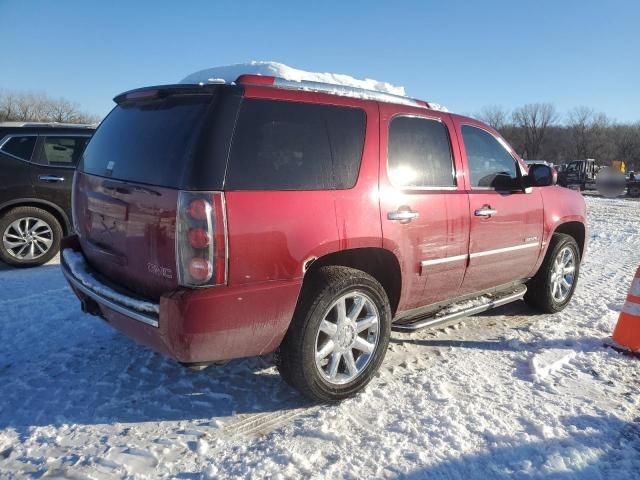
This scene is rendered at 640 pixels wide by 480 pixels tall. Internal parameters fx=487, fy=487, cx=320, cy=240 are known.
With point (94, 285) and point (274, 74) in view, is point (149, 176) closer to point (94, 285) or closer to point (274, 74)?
point (94, 285)

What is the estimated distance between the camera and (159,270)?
8.40 feet

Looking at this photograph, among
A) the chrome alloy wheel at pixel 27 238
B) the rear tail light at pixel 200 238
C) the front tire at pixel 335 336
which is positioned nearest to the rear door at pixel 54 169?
the chrome alloy wheel at pixel 27 238

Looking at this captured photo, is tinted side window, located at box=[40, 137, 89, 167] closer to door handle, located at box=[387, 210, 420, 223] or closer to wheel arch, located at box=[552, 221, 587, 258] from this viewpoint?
door handle, located at box=[387, 210, 420, 223]

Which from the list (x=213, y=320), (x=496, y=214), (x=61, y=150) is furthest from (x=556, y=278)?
(x=61, y=150)

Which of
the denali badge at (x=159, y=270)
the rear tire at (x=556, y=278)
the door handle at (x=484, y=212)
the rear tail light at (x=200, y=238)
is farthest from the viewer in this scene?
the rear tire at (x=556, y=278)

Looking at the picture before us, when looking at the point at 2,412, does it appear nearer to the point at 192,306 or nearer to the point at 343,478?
the point at 192,306

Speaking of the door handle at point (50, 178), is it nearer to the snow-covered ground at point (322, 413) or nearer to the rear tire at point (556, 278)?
the snow-covered ground at point (322, 413)

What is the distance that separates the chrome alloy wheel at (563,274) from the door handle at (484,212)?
1.37 m

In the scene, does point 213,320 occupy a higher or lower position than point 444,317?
higher

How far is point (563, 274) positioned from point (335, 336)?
317 centimetres

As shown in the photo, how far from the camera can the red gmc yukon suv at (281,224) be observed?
97.3 inches

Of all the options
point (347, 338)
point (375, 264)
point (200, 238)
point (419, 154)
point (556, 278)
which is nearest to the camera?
point (200, 238)

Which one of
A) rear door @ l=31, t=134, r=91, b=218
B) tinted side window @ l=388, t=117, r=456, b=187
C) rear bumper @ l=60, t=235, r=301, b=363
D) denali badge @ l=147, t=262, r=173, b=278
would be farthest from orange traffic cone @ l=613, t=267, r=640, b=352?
rear door @ l=31, t=134, r=91, b=218

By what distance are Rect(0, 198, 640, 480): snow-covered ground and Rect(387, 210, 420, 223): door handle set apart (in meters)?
1.12
